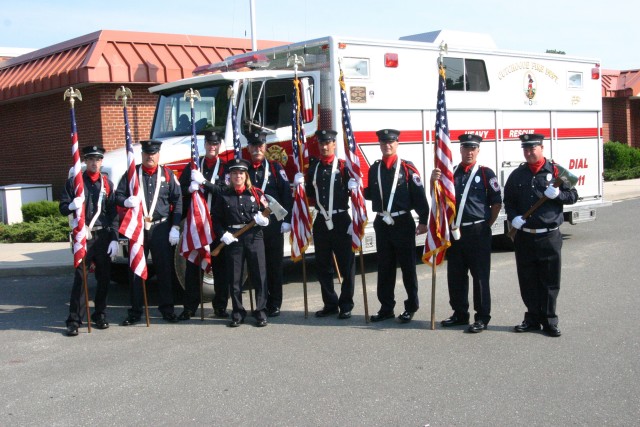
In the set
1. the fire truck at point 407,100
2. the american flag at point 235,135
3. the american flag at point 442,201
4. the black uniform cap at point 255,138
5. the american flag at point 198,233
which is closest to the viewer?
the american flag at point 442,201

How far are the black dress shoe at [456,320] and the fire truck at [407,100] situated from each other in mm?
2692

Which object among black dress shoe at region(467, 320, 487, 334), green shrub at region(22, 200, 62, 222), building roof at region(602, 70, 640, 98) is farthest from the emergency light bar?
building roof at region(602, 70, 640, 98)

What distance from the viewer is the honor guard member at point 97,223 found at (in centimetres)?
812

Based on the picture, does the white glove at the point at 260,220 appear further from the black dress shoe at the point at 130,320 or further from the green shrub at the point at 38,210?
the green shrub at the point at 38,210

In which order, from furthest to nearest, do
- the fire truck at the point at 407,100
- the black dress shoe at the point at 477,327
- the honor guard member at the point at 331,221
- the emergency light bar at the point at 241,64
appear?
1. the emergency light bar at the point at 241,64
2. the fire truck at the point at 407,100
3. the honor guard member at the point at 331,221
4. the black dress shoe at the point at 477,327

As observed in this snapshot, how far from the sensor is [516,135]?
12.2 metres

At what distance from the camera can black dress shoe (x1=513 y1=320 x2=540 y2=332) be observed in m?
7.30

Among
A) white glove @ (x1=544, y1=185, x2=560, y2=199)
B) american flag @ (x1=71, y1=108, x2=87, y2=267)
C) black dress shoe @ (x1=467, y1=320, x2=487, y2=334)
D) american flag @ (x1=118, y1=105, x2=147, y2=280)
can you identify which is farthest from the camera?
american flag @ (x1=118, y1=105, x2=147, y2=280)

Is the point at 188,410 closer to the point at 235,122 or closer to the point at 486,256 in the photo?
the point at 486,256

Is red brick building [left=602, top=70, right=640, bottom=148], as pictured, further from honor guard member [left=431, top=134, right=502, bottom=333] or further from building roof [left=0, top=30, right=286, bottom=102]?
honor guard member [left=431, top=134, right=502, bottom=333]

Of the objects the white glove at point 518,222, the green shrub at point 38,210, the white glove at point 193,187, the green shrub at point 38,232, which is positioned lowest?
the green shrub at point 38,232

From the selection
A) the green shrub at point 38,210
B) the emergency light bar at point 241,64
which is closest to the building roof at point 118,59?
the green shrub at point 38,210

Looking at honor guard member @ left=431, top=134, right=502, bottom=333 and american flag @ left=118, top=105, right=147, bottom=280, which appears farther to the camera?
american flag @ left=118, top=105, right=147, bottom=280

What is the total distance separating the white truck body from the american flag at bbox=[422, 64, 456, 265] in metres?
2.18
